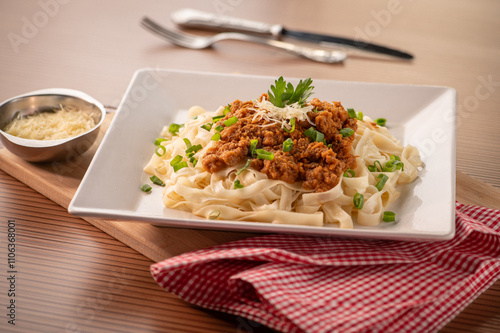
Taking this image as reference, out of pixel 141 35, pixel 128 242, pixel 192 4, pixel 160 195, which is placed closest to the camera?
pixel 128 242

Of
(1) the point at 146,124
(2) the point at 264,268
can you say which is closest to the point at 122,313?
(2) the point at 264,268

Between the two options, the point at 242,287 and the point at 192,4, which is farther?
the point at 192,4

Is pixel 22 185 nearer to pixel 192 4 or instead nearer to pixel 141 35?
pixel 141 35

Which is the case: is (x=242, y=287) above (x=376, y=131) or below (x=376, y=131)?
below

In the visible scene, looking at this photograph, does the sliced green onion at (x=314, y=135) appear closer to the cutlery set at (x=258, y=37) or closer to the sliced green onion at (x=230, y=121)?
the sliced green onion at (x=230, y=121)

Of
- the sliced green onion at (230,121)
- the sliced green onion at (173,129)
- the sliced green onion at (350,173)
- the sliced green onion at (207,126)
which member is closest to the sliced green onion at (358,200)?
the sliced green onion at (350,173)

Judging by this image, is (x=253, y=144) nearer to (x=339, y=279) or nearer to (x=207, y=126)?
(x=207, y=126)
